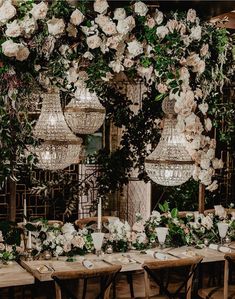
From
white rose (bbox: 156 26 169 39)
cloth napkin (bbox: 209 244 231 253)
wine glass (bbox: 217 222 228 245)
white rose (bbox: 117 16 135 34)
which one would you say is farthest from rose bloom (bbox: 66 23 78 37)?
wine glass (bbox: 217 222 228 245)

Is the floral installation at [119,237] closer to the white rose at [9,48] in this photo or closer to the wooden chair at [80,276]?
the wooden chair at [80,276]

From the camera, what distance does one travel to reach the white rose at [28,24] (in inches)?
117

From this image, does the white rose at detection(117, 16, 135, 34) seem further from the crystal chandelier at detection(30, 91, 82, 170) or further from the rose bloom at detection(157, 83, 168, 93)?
the crystal chandelier at detection(30, 91, 82, 170)

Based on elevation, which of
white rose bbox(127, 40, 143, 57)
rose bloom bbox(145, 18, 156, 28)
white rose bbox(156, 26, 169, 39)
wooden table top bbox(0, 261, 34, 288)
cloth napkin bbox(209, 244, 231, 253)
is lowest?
wooden table top bbox(0, 261, 34, 288)

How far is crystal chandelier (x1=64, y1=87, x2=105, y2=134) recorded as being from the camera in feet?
17.7

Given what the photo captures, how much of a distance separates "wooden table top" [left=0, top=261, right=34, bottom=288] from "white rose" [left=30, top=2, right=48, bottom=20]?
6.28 feet

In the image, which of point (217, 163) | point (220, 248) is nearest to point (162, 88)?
point (217, 163)

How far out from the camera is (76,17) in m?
3.11

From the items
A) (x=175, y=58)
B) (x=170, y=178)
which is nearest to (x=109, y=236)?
(x=170, y=178)

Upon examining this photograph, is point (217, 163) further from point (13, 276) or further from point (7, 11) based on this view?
point (7, 11)

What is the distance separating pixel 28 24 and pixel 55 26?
0.14m

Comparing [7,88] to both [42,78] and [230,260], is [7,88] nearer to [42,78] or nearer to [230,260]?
[42,78]

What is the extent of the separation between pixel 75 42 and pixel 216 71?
43.4 inches

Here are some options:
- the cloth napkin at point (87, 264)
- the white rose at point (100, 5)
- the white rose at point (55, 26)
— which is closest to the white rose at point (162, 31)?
the white rose at point (100, 5)
